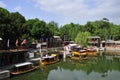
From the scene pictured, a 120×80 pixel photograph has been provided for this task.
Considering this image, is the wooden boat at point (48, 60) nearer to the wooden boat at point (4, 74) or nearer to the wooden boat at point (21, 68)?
the wooden boat at point (21, 68)

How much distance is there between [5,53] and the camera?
44.2 m

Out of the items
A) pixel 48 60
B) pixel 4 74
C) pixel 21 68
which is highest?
pixel 48 60

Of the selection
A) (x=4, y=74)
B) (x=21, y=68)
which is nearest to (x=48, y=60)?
(x=21, y=68)

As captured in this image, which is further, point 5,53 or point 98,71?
point 98,71

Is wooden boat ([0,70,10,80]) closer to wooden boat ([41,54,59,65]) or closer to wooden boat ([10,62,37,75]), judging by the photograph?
wooden boat ([10,62,37,75])

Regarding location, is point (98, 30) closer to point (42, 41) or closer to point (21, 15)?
point (42, 41)

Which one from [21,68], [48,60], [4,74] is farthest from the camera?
[48,60]

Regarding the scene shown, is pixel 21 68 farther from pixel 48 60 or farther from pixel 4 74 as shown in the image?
pixel 48 60

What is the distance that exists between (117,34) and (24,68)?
3718 inches

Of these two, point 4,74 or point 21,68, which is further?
point 21,68

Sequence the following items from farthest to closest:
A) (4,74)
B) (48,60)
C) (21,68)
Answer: (48,60) < (21,68) < (4,74)

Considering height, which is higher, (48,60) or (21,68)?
(48,60)

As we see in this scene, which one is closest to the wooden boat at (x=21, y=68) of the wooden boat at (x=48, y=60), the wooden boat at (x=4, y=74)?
the wooden boat at (x=4, y=74)

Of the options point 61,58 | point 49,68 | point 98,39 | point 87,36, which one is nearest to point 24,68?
point 49,68
